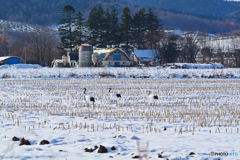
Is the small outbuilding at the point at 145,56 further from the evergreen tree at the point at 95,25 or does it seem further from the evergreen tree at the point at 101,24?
the evergreen tree at the point at 95,25

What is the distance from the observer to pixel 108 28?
7062 centimetres

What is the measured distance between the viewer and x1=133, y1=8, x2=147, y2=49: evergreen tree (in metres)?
72.4

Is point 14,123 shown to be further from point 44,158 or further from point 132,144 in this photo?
point 132,144

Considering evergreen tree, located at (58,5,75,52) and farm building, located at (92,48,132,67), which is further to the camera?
evergreen tree, located at (58,5,75,52)

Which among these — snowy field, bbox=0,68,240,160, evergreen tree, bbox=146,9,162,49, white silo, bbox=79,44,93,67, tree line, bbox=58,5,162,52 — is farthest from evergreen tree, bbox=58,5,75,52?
snowy field, bbox=0,68,240,160

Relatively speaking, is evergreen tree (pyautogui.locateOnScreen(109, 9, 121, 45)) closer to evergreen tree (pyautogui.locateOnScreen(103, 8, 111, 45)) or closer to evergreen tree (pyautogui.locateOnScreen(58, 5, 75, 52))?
evergreen tree (pyautogui.locateOnScreen(103, 8, 111, 45))

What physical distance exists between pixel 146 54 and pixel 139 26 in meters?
8.81

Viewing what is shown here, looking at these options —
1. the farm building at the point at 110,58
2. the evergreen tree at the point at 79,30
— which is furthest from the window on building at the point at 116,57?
the evergreen tree at the point at 79,30

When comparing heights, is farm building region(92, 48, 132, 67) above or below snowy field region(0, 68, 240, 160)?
above

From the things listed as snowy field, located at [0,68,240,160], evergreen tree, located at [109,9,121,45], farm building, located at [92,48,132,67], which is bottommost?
snowy field, located at [0,68,240,160]

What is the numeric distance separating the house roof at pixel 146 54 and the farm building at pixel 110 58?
14.4ft

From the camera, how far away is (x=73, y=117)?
9734 millimetres

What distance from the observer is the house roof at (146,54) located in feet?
225

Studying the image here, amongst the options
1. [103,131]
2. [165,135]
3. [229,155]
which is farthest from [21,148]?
[229,155]
